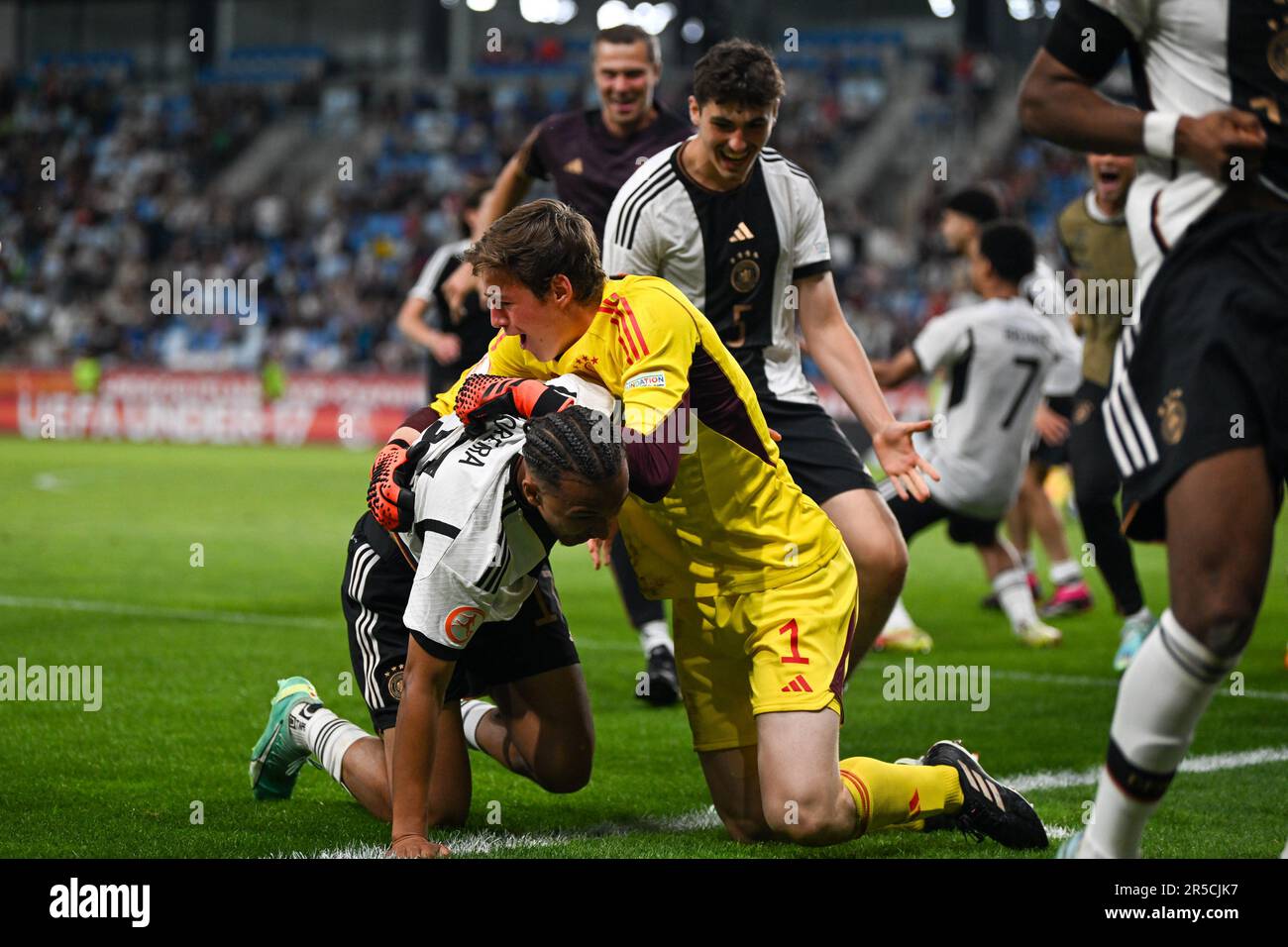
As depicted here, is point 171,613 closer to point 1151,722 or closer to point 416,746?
point 416,746

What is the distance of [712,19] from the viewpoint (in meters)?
18.0

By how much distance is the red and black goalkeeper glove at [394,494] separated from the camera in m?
4.03

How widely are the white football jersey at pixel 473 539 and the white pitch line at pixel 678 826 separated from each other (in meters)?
0.74

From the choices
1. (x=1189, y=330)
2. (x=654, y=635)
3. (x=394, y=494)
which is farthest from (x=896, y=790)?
(x=654, y=635)

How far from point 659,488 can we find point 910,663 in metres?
4.38

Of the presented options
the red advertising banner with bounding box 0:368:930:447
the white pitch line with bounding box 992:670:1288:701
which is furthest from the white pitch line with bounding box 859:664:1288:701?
the red advertising banner with bounding box 0:368:930:447

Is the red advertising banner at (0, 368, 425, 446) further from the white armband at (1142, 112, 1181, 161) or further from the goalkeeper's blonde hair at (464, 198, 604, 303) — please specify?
the white armband at (1142, 112, 1181, 161)

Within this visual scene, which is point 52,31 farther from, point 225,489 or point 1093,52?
point 1093,52

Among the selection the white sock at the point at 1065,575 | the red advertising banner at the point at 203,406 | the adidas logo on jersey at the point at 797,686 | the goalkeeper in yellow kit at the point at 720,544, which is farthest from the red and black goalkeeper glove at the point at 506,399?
the red advertising banner at the point at 203,406

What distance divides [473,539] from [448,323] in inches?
243

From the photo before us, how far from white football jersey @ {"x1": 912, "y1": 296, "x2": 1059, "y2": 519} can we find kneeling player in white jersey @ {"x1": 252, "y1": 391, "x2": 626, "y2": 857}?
375 cm

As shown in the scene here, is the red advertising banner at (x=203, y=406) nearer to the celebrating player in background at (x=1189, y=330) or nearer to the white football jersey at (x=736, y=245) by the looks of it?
the white football jersey at (x=736, y=245)

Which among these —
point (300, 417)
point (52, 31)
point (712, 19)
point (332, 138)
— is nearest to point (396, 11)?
point (332, 138)

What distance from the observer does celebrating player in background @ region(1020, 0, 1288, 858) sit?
3000mm
